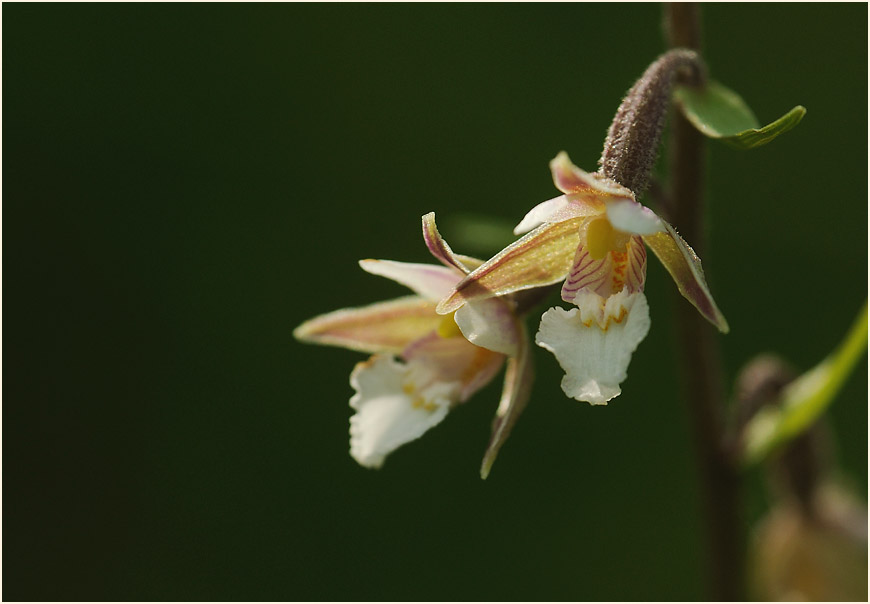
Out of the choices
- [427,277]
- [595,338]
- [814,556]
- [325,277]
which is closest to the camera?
[595,338]

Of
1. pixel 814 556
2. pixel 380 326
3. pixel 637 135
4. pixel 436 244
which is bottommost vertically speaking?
pixel 814 556

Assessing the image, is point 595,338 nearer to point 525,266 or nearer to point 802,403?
point 525,266

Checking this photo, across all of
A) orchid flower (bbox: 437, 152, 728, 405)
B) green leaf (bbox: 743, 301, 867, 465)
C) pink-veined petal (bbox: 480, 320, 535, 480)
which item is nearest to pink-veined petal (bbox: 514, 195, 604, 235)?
orchid flower (bbox: 437, 152, 728, 405)

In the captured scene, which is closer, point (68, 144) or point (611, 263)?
point (611, 263)

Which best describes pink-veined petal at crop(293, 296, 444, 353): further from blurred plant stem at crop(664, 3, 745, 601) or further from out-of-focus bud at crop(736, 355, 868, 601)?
out-of-focus bud at crop(736, 355, 868, 601)

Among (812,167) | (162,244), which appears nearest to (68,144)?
(162,244)

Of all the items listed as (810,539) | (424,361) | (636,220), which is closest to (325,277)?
(810,539)

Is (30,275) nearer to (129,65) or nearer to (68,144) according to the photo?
(68,144)
